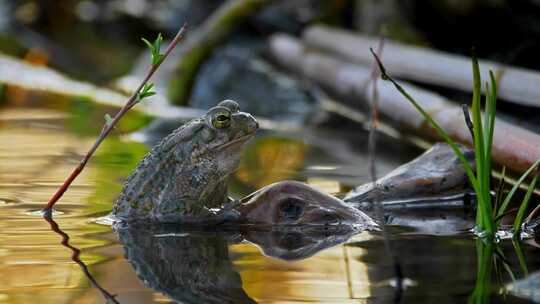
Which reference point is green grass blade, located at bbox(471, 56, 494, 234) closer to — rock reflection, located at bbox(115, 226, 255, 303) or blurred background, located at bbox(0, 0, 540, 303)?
blurred background, located at bbox(0, 0, 540, 303)

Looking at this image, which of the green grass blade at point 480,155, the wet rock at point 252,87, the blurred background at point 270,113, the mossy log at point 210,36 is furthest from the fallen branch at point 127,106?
the mossy log at point 210,36

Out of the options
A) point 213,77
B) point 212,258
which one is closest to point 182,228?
point 212,258

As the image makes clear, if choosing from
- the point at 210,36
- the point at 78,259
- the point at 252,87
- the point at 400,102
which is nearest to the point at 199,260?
the point at 78,259

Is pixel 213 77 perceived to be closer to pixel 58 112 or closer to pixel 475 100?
pixel 58 112

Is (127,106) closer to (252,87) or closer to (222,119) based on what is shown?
(222,119)

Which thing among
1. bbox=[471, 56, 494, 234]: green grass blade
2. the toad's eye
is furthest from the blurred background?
the toad's eye
